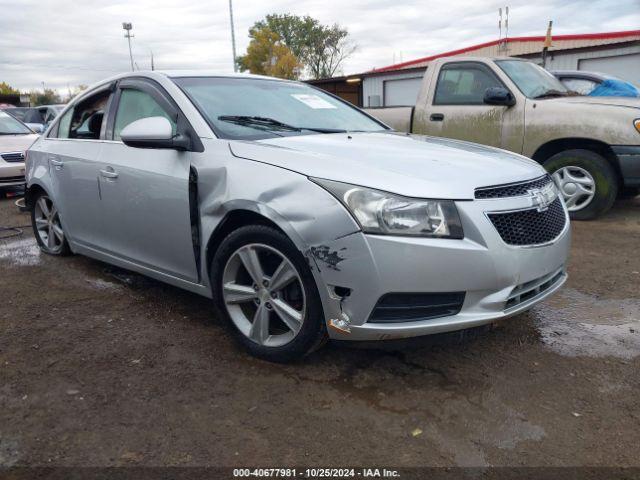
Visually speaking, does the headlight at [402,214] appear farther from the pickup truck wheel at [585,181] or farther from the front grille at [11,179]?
the front grille at [11,179]

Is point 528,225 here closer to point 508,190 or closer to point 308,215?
point 508,190

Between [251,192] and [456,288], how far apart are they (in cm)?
107

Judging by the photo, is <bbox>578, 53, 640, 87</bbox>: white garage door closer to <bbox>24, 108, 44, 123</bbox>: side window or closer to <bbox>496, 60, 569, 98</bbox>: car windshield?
<bbox>496, 60, 569, 98</bbox>: car windshield

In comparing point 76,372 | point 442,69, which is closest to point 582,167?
point 442,69

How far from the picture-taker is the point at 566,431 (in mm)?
2250

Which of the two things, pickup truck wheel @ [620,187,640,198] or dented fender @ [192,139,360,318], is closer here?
dented fender @ [192,139,360,318]

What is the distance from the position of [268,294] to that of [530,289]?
1.28 metres

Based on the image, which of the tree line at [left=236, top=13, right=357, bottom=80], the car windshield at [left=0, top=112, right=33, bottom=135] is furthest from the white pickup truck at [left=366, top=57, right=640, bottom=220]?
the tree line at [left=236, top=13, right=357, bottom=80]

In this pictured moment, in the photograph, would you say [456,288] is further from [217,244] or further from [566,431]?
[217,244]

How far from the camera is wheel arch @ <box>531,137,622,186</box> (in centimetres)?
586

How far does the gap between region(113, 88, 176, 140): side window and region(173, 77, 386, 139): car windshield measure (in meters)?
0.22

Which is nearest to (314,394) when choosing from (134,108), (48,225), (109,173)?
(109,173)

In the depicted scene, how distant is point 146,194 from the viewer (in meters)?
3.25

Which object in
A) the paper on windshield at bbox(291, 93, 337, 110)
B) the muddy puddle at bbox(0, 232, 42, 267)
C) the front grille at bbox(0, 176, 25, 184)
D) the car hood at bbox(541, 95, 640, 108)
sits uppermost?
the paper on windshield at bbox(291, 93, 337, 110)
